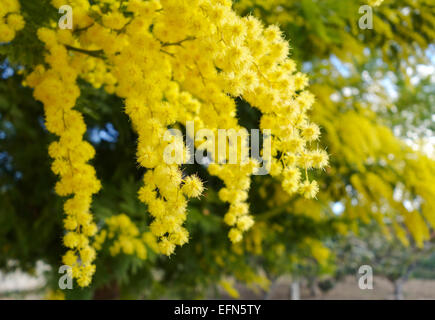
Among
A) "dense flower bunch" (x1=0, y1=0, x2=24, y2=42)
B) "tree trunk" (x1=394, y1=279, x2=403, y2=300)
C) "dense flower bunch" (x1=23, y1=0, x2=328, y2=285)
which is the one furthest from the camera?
"tree trunk" (x1=394, y1=279, x2=403, y2=300)

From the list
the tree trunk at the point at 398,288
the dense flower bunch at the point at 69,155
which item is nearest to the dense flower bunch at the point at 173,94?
Result: the dense flower bunch at the point at 69,155

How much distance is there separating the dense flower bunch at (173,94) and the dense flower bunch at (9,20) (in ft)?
0.27

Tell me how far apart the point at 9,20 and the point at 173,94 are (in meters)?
0.63

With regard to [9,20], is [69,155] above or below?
below

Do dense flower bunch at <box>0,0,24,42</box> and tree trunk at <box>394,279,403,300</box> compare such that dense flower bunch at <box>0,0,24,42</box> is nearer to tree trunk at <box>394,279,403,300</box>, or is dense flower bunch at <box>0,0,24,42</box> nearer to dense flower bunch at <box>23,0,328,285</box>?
dense flower bunch at <box>23,0,328,285</box>

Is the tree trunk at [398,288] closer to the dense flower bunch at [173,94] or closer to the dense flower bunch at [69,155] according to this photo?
the dense flower bunch at [173,94]

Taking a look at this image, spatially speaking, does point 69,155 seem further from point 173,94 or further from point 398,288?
point 398,288

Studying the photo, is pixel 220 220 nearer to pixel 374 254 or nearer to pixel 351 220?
pixel 351 220

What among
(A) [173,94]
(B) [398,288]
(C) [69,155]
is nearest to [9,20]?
(C) [69,155]

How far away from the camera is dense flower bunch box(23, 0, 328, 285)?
3.61ft

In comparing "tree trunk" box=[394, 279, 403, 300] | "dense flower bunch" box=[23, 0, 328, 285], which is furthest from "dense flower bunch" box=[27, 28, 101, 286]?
"tree trunk" box=[394, 279, 403, 300]

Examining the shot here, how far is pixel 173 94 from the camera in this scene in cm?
147

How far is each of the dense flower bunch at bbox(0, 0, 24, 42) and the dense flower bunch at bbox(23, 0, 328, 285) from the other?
→ 3.3 inches
